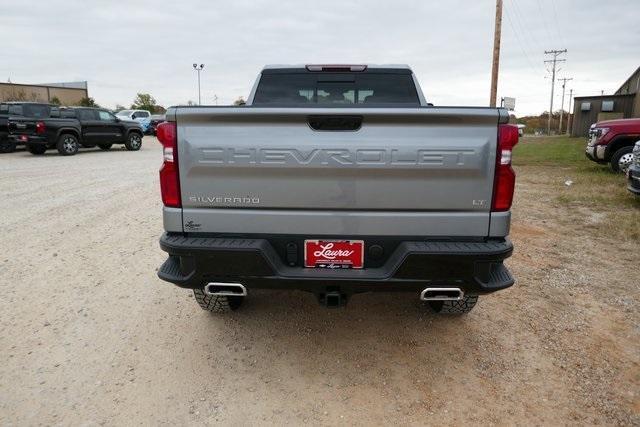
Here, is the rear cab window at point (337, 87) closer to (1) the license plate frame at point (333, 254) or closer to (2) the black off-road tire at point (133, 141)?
(1) the license plate frame at point (333, 254)

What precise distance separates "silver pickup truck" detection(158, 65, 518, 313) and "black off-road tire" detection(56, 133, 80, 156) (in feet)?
53.3

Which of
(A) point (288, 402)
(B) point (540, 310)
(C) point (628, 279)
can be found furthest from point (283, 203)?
(C) point (628, 279)

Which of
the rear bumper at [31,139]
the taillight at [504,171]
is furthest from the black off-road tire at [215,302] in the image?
the rear bumper at [31,139]

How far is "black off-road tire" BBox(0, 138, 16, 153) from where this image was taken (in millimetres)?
17375

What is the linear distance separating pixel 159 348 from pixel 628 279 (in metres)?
4.37

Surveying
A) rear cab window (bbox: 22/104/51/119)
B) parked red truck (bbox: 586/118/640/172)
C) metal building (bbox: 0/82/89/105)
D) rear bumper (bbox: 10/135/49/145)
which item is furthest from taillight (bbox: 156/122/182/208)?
metal building (bbox: 0/82/89/105)

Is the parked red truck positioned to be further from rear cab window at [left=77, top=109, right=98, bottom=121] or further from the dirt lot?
rear cab window at [left=77, top=109, right=98, bottom=121]

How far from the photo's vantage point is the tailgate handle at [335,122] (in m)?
2.69

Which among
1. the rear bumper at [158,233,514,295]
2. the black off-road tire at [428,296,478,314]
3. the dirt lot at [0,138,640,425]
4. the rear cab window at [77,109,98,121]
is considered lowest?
the dirt lot at [0,138,640,425]

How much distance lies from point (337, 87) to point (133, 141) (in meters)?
17.5

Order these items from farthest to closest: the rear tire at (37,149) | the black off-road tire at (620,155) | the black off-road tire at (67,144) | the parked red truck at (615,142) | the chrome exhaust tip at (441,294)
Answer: the rear tire at (37,149)
the black off-road tire at (67,144)
the black off-road tire at (620,155)
the parked red truck at (615,142)
the chrome exhaust tip at (441,294)

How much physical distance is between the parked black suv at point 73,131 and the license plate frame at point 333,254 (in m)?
16.4

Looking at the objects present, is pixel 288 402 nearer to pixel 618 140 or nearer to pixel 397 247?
pixel 397 247

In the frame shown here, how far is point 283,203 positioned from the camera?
2.76m
